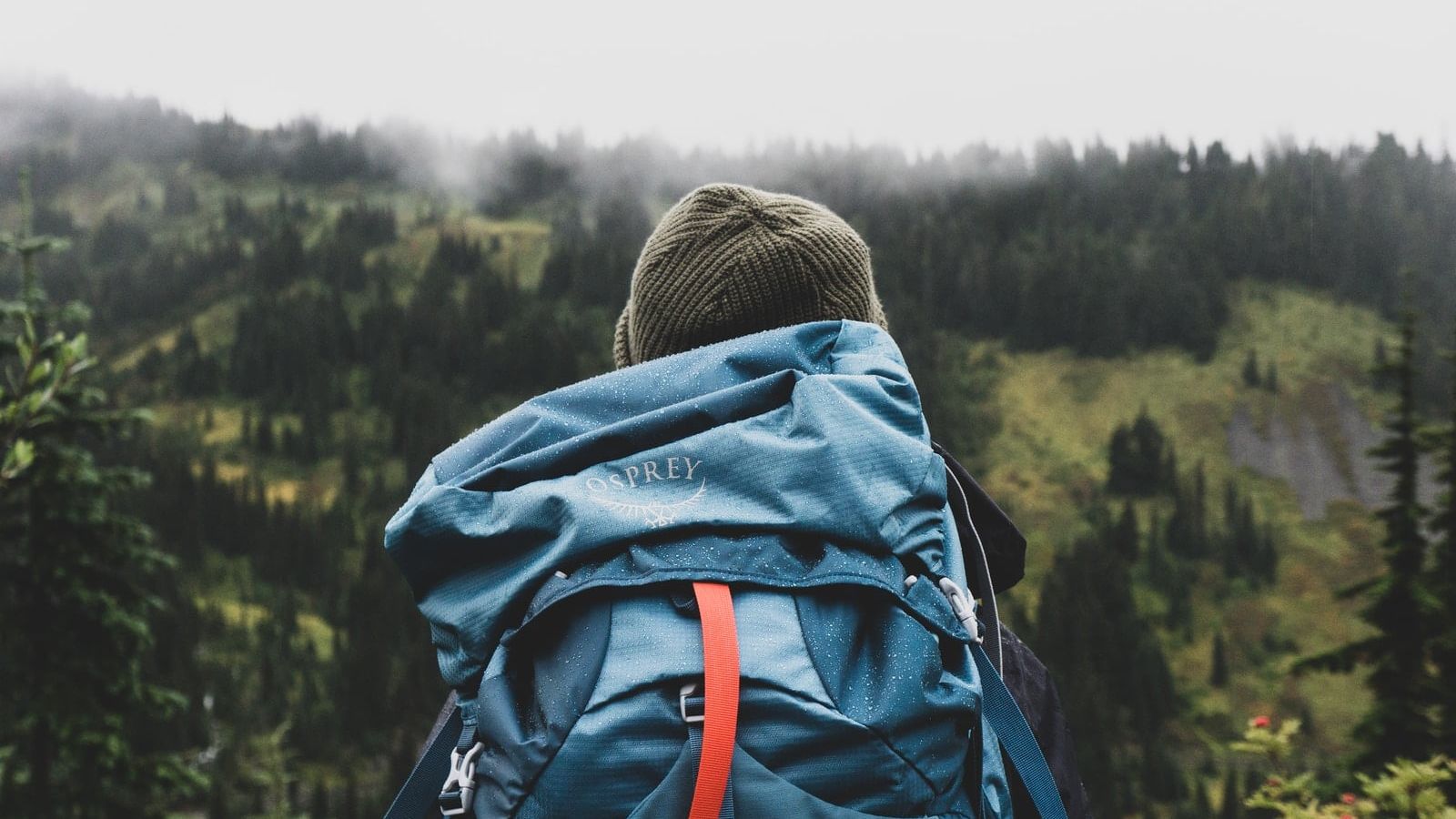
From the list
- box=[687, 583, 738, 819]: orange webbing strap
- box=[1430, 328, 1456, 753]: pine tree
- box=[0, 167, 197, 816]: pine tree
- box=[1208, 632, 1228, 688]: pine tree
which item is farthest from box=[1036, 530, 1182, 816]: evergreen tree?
box=[687, 583, 738, 819]: orange webbing strap

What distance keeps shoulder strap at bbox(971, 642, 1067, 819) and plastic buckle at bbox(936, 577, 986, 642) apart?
91mm

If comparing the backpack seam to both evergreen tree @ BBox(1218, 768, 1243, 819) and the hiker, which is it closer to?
the hiker

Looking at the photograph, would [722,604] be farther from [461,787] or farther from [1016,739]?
[1016,739]

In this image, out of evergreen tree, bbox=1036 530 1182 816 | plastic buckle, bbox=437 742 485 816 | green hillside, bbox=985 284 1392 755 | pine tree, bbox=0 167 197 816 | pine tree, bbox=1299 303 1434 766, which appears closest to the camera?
plastic buckle, bbox=437 742 485 816

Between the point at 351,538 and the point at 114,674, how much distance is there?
153 meters

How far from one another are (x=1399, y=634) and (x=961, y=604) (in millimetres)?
17919

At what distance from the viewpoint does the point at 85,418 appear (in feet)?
37.0

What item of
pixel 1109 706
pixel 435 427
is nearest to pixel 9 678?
pixel 1109 706

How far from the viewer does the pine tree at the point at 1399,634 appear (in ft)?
52.9

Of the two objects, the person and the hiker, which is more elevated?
the person

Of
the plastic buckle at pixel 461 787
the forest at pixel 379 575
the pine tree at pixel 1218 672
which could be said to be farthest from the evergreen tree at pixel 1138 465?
the plastic buckle at pixel 461 787

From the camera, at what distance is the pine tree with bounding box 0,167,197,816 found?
11.5 m

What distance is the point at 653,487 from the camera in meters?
2.02

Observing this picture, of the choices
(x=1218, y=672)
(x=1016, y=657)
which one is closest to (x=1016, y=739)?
(x=1016, y=657)
